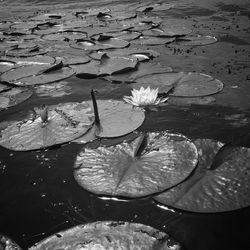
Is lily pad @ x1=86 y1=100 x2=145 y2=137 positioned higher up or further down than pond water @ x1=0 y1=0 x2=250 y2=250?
higher up

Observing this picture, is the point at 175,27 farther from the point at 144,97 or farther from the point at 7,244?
the point at 7,244

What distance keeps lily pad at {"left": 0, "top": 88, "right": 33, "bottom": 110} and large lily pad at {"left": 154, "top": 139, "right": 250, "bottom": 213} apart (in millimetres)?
1268

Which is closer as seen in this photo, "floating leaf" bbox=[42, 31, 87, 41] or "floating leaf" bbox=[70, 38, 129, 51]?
"floating leaf" bbox=[70, 38, 129, 51]

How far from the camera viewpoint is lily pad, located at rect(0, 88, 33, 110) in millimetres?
1962

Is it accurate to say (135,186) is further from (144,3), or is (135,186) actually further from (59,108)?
(144,3)

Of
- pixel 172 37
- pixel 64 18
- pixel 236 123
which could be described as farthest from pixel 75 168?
pixel 64 18

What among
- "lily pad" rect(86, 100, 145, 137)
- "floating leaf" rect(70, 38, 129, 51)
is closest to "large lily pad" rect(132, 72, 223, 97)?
"lily pad" rect(86, 100, 145, 137)

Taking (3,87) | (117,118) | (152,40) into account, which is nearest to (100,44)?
(152,40)

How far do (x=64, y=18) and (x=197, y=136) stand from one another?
4102 millimetres

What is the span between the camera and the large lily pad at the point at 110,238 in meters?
0.90

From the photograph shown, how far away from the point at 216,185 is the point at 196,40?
223cm

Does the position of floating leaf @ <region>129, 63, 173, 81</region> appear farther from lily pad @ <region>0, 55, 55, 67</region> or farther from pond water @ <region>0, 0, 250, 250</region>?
lily pad @ <region>0, 55, 55, 67</region>

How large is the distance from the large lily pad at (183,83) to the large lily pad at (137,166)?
587mm

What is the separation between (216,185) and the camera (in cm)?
113
